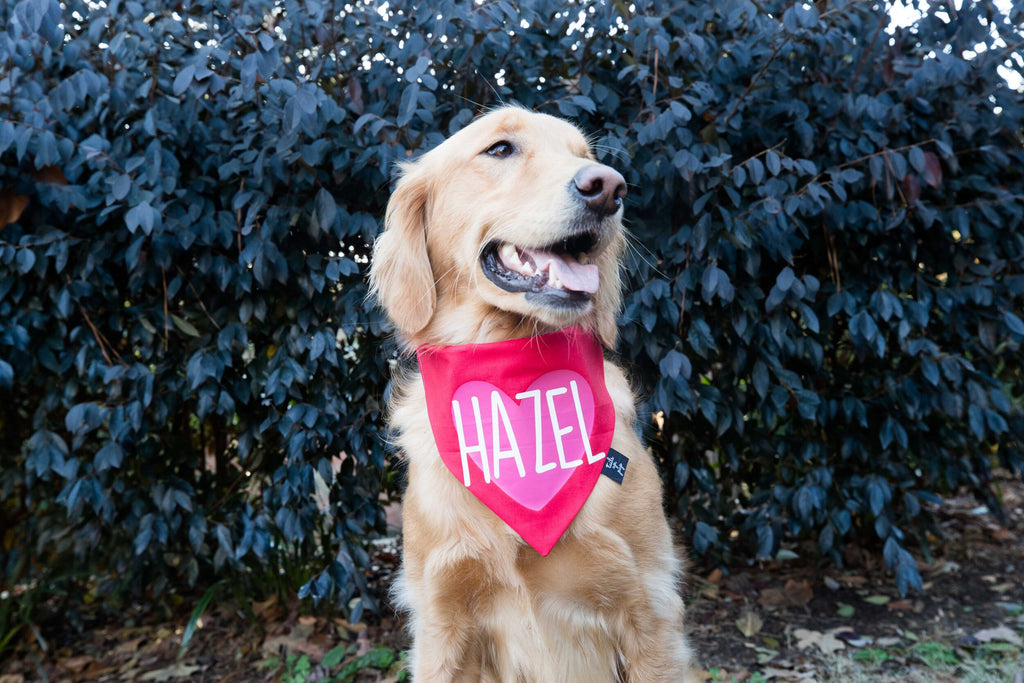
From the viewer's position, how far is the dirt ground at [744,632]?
3.00 m

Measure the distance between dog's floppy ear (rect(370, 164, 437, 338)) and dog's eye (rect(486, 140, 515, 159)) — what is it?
226 mm

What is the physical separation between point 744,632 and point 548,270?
206 centimetres

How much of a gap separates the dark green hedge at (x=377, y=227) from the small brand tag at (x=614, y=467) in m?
0.70

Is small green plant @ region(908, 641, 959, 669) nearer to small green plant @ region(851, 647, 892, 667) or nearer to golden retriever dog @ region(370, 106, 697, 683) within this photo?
small green plant @ region(851, 647, 892, 667)

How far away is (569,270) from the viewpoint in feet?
6.48

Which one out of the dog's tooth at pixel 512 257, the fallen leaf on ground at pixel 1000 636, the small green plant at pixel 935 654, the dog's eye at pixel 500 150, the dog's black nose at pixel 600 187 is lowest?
the fallen leaf on ground at pixel 1000 636

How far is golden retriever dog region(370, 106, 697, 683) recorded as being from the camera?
1918 mm

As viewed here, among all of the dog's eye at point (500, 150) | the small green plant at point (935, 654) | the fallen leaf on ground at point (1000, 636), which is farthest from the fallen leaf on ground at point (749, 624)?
the dog's eye at point (500, 150)

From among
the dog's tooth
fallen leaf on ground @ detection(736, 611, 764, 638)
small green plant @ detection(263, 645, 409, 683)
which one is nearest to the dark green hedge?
small green plant @ detection(263, 645, 409, 683)

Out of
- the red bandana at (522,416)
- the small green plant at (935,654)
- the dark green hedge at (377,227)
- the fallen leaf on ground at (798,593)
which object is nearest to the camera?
the red bandana at (522,416)

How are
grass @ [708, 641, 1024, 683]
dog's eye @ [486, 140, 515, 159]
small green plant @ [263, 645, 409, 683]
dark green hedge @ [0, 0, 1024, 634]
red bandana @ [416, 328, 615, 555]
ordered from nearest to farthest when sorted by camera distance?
1. red bandana @ [416, 328, 615, 555]
2. dog's eye @ [486, 140, 515, 159]
3. dark green hedge @ [0, 0, 1024, 634]
4. grass @ [708, 641, 1024, 683]
5. small green plant @ [263, 645, 409, 683]

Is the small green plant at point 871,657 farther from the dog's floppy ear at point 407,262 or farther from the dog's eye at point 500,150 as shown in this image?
the dog's eye at point 500,150

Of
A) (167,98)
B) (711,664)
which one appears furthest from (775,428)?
(167,98)

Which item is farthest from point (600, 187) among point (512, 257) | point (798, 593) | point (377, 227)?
point (798, 593)
